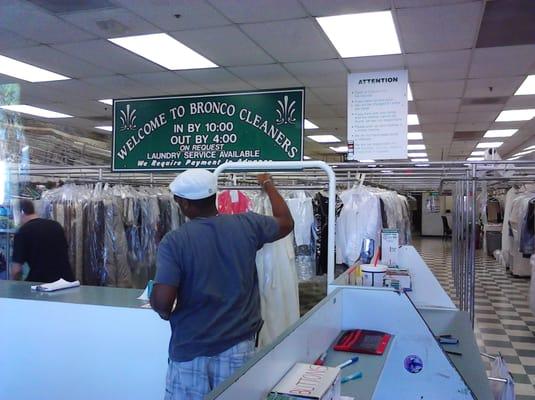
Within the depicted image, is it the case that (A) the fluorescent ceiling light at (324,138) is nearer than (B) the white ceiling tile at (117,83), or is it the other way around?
(B) the white ceiling tile at (117,83)

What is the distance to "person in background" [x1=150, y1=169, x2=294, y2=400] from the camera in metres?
1.77

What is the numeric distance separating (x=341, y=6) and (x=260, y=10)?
0.66 meters

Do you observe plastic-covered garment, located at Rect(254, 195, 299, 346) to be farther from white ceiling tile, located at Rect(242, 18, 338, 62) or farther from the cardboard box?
white ceiling tile, located at Rect(242, 18, 338, 62)

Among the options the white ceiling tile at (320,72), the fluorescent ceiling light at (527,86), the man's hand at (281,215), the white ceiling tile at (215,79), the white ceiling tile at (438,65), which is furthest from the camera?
the fluorescent ceiling light at (527,86)

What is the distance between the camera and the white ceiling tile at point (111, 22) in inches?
169

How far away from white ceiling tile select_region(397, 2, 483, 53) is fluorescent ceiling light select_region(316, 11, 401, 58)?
117 millimetres

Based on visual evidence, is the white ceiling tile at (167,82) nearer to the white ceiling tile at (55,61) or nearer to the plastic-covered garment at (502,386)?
the white ceiling tile at (55,61)

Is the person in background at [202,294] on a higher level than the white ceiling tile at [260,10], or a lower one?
lower

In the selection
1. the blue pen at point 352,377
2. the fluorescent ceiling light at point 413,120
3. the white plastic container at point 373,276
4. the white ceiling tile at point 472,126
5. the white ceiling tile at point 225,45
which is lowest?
the blue pen at point 352,377

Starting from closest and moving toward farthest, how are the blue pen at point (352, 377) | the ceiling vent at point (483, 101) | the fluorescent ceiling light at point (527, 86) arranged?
the blue pen at point (352, 377) → the fluorescent ceiling light at point (527, 86) → the ceiling vent at point (483, 101)

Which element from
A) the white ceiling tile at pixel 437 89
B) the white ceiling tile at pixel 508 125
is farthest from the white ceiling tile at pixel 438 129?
the white ceiling tile at pixel 437 89

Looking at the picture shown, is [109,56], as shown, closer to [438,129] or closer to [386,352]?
[386,352]

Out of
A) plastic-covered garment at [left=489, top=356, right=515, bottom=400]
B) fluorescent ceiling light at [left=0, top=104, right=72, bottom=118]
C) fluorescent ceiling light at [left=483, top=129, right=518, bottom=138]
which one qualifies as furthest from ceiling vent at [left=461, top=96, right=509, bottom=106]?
fluorescent ceiling light at [left=0, top=104, right=72, bottom=118]

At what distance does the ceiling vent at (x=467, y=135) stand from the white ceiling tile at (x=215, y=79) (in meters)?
5.63
